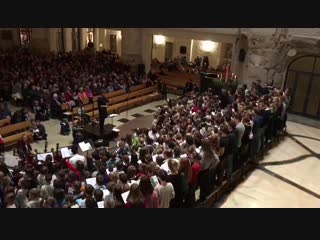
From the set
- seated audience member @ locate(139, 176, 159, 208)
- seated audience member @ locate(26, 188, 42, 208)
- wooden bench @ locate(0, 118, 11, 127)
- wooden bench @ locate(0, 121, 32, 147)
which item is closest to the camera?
seated audience member @ locate(26, 188, 42, 208)

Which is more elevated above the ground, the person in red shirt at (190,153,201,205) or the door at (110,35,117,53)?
the door at (110,35,117,53)

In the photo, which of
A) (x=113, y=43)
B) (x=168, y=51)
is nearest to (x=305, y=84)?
(x=168, y=51)

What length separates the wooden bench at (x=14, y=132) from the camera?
10.4 meters

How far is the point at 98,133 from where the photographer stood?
1116 cm

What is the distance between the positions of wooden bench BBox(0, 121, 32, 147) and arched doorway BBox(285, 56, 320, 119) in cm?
1083

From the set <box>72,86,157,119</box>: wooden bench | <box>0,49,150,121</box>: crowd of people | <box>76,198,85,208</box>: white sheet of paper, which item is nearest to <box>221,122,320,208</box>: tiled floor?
<box>76,198,85,208</box>: white sheet of paper

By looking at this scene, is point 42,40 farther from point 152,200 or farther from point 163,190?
point 152,200

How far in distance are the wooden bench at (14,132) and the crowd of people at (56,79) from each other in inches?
57.6

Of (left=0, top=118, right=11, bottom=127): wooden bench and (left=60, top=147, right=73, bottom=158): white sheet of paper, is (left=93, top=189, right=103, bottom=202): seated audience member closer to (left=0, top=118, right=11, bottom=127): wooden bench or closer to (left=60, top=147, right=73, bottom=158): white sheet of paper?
(left=60, top=147, right=73, bottom=158): white sheet of paper

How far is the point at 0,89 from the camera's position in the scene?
14.6 metres

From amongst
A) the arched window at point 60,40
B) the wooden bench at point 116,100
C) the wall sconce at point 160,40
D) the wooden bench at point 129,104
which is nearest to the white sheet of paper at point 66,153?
the wooden bench at point 116,100

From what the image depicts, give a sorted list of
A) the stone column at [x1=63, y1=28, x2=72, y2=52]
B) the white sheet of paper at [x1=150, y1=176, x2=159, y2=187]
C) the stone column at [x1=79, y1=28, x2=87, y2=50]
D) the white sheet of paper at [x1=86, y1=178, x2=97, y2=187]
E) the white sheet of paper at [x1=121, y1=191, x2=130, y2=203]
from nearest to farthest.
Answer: the white sheet of paper at [x1=121, y1=191, x2=130, y2=203]
the white sheet of paper at [x1=150, y1=176, x2=159, y2=187]
the white sheet of paper at [x1=86, y1=178, x2=97, y2=187]
the stone column at [x1=63, y1=28, x2=72, y2=52]
the stone column at [x1=79, y1=28, x2=87, y2=50]

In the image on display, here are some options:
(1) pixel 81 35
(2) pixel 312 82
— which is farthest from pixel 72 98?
(1) pixel 81 35

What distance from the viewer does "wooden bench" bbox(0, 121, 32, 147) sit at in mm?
10359
